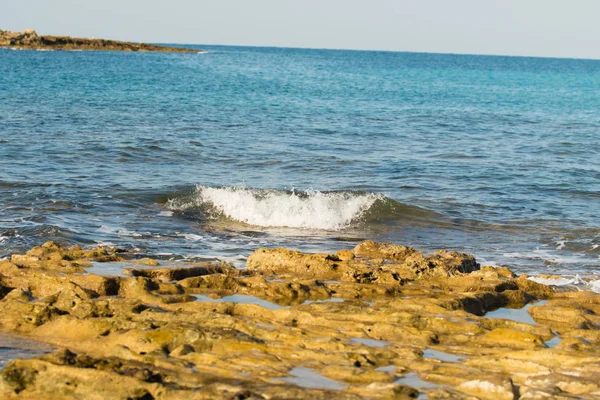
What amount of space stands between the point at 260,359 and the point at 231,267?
3.91 m

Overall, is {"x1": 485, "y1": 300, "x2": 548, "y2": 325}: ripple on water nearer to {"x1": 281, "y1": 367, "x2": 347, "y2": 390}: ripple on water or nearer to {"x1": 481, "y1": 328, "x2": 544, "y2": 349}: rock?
{"x1": 481, "y1": 328, "x2": 544, "y2": 349}: rock

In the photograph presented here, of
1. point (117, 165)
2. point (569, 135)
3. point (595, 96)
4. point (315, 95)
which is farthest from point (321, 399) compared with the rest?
point (595, 96)

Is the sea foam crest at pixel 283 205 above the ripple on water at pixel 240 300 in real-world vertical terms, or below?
below

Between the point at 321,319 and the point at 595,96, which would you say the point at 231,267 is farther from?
the point at 595,96

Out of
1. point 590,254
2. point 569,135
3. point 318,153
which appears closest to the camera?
point 590,254

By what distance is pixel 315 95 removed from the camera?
4684cm

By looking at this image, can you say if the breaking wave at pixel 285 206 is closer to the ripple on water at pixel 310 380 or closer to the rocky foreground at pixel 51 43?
the ripple on water at pixel 310 380

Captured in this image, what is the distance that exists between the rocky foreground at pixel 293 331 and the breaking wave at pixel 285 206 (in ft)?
17.3

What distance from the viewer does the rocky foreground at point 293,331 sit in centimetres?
632

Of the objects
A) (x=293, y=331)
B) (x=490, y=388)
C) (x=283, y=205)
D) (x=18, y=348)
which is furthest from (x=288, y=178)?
(x=490, y=388)

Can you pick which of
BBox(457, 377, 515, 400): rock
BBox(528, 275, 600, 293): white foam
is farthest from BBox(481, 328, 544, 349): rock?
BBox(528, 275, 600, 293): white foam

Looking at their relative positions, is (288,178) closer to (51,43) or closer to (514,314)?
(514,314)

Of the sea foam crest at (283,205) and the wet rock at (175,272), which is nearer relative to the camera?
the wet rock at (175,272)

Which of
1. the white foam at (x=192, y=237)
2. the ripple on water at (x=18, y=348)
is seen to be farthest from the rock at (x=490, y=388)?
the white foam at (x=192, y=237)
